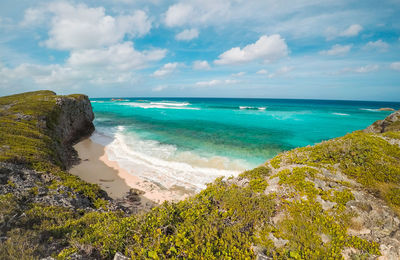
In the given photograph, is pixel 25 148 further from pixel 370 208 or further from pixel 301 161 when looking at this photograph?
pixel 370 208

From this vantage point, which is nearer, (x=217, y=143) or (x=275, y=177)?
(x=275, y=177)

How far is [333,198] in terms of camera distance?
5254 millimetres

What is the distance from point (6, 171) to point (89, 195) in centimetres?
393

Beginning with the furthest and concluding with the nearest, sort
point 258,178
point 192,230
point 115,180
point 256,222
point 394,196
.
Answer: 1. point 115,180
2. point 258,178
3. point 394,196
4. point 256,222
5. point 192,230

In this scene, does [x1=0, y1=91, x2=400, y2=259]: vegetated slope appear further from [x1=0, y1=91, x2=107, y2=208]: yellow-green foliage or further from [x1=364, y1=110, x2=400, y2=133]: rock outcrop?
[x1=364, y1=110, x2=400, y2=133]: rock outcrop

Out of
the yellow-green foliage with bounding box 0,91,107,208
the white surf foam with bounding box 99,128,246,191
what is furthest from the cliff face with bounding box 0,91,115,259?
the white surf foam with bounding box 99,128,246,191

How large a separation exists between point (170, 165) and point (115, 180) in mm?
5571

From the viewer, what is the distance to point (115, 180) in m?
15.0

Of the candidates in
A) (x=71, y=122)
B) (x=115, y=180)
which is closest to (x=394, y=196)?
(x=115, y=180)

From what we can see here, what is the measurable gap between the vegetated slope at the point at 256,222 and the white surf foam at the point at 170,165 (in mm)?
8606

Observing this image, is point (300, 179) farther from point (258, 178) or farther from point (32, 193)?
point (32, 193)

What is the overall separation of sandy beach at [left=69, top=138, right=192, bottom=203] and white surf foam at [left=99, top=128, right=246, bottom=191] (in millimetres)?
725

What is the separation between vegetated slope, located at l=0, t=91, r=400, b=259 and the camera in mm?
4023

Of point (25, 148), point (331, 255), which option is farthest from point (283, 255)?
point (25, 148)
